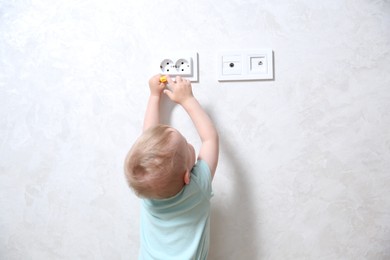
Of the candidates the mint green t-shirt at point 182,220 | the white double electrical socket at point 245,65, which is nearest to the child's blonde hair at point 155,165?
the mint green t-shirt at point 182,220

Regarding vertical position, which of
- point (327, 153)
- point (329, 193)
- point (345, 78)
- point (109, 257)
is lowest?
point (109, 257)

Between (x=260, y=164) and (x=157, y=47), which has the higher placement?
(x=157, y=47)

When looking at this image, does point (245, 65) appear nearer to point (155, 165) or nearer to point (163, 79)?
point (163, 79)

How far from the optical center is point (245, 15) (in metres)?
0.83

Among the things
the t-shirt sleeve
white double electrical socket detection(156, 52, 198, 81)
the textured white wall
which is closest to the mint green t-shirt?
the t-shirt sleeve

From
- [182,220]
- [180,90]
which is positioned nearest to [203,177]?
[182,220]

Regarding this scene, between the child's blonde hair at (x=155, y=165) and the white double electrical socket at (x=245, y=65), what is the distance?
10.5 inches

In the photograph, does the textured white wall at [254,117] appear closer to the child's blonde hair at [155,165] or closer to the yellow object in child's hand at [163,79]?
the yellow object in child's hand at [163,79]

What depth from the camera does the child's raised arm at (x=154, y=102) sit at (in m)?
0.81

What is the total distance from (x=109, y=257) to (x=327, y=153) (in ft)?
2.11

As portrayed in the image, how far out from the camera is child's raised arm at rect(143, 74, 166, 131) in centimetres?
81

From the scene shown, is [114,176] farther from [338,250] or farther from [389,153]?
[389,153]

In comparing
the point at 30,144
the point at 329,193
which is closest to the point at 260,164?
the point at 329,193

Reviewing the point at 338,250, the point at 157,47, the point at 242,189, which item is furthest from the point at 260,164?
the point at 157,47
